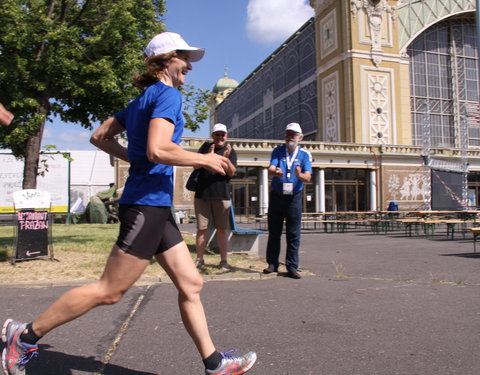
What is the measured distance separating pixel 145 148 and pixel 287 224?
3.79m

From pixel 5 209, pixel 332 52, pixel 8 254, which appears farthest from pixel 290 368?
pixel 332 52

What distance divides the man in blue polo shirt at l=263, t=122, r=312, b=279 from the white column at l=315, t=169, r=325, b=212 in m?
28.6

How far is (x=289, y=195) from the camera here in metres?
5.86

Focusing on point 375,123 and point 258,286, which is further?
point 375,123

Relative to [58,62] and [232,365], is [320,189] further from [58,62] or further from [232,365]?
[232,365]

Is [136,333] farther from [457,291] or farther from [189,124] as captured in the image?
[189,124]

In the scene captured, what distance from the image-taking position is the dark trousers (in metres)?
5.80

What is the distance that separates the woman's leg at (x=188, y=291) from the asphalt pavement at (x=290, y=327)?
1.20 feet

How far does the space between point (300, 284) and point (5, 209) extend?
25.1 metres

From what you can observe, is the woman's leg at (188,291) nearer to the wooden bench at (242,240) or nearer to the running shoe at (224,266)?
the running shoe at (224,266)

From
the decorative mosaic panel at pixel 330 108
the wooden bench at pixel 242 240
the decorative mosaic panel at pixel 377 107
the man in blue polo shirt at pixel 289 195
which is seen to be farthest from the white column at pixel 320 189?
the man in blue polo shirt at pixel 289 195

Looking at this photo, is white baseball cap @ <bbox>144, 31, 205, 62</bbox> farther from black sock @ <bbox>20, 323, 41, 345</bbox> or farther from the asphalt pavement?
the asphalt pavement

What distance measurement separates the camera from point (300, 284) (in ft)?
17.5

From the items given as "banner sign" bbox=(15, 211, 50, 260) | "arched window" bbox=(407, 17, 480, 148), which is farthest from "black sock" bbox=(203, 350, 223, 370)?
"arched window" bbox=(407, 17, 480, 148)
